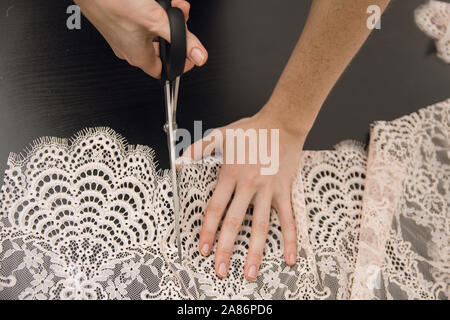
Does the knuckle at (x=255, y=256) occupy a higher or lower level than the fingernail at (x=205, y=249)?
lower

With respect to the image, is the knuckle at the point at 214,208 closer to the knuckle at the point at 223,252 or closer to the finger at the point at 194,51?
the knuckle at the point at 223,252

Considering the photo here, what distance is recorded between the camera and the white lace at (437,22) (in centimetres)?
97

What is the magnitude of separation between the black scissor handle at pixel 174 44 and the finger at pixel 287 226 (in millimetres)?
311

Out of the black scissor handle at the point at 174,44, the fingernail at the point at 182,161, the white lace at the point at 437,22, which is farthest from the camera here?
the white lace at the point at 437,22

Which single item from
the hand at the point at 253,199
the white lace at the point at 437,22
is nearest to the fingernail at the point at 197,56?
the hand at the point at 253,199

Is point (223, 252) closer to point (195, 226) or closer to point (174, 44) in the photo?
point (195, 226)

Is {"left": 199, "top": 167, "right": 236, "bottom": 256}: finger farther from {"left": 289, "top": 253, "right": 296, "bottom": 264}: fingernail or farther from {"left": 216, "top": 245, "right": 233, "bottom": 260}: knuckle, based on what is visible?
{"left": 289, "top": 253, "right": 296, "bottom": 264}: fingernail

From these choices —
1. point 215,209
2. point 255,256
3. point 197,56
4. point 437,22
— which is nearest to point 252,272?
A: point 255,256

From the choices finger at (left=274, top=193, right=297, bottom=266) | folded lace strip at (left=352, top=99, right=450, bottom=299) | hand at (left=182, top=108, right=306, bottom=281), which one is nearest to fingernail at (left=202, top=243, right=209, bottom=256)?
hand at (left=182, top=108, right=306, bottom=281)

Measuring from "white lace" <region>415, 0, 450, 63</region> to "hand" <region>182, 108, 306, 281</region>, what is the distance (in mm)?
438

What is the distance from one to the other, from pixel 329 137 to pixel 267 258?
282mm

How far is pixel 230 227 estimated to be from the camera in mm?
728

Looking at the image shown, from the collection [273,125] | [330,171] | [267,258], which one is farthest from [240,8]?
[267,258]
